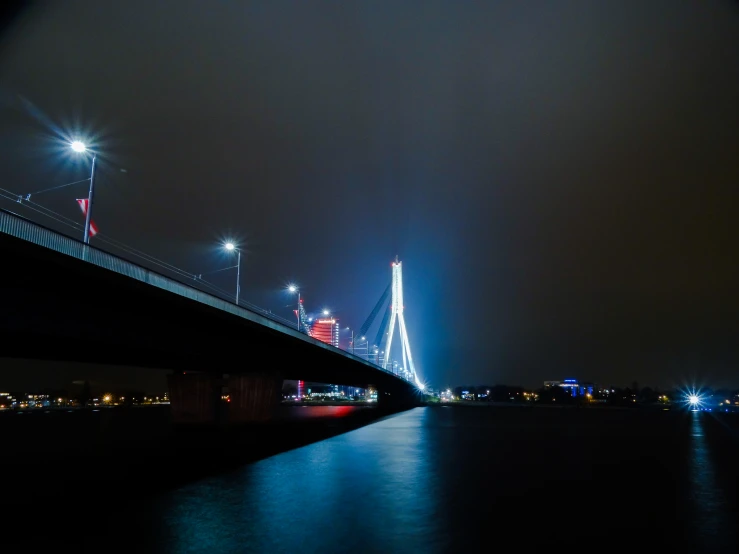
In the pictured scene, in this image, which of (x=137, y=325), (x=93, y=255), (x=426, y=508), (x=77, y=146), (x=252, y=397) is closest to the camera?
(x=426, y=508)

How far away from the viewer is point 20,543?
15.7 m

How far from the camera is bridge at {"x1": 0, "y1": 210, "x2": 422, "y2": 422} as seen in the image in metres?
25.1

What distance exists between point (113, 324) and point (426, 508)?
66.9 ft

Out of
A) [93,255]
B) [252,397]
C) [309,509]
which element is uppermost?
[93,255]

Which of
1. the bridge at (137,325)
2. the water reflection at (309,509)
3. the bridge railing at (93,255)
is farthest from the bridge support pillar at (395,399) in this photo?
the water reflection at (309,509)

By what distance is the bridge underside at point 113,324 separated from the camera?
2538 cm

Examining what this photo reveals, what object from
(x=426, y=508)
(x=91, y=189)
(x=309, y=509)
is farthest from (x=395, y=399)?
(x=309, y=509)

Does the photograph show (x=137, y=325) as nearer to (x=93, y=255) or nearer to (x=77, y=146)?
(x=93, y=255)

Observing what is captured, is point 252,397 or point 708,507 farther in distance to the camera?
point 252,397

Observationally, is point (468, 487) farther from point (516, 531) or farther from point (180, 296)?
point (180, 296)

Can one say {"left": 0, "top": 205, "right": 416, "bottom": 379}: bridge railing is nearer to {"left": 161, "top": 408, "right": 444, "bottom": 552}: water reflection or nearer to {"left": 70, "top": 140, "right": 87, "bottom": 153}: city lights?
{"left": 70, "top": 140, "right": 87, "bottom": 153}: city lights

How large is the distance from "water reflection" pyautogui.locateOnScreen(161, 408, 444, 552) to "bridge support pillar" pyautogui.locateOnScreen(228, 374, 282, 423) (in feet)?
99.2

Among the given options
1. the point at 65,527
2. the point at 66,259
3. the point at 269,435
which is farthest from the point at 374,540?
the point at 269,435

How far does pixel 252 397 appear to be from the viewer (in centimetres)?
6488
